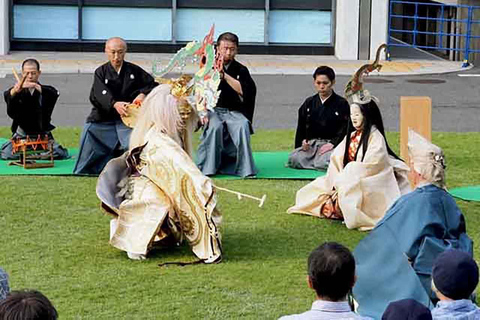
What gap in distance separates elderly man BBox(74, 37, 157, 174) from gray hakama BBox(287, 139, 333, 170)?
5.45ft

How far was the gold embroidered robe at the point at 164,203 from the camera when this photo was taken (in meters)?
7.59

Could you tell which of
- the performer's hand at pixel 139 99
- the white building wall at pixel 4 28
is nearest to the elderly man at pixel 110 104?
the performer's hand at pixel 139 99

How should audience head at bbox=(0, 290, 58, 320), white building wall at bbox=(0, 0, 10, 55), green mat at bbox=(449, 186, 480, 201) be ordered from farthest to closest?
1. white building wall at bbox=(0, 0, 10, 55)
2. green mat at bbox=(449, 186, 480, 201)
3. audience head at bbox=(0, 290, 58, 320)

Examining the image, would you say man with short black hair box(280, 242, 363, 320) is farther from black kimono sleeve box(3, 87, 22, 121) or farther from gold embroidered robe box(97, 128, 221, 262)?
black kimono sleeve box(3, 87, 22, 121)

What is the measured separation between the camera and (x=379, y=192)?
885 centimetres

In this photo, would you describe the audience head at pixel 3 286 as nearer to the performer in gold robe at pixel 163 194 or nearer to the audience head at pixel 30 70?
the performer in gold robe at pixel 163 194

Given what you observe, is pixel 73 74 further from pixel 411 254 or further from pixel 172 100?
pixel 411 254

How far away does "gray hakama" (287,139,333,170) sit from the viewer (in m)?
11.0

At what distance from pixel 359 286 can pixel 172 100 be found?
2.17m

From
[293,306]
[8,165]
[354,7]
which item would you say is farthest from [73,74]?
[293,306]

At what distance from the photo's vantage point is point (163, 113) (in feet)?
25.2

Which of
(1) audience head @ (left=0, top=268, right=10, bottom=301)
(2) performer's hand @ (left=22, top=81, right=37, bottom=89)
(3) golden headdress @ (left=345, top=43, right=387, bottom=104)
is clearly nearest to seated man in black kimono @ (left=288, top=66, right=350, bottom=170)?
Answer: (3) golden headdress @ (left=345, top=43, right=387, bottom=104)

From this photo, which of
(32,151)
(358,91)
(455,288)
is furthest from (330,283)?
(32,151)

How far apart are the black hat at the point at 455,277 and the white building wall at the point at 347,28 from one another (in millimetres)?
16374
